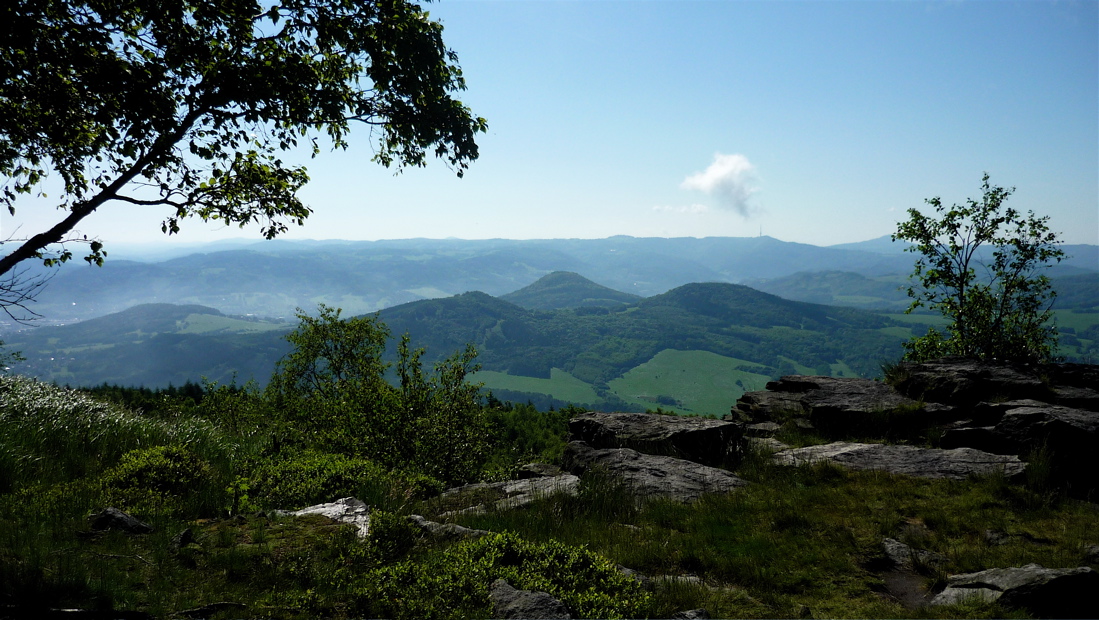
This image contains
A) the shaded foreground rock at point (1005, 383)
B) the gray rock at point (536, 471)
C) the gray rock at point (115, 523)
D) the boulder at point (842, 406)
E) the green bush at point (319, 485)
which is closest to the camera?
the gray rock at point (115, 523)

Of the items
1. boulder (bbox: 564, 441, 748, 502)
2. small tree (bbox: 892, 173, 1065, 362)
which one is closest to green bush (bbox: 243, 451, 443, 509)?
boulder (bbox: 564, 441, 748, 502)

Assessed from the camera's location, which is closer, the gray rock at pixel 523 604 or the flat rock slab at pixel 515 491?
the gray rock at pixel 523 604


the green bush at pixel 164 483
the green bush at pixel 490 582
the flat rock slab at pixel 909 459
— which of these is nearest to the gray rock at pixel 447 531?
the green bush at pixel 490 582

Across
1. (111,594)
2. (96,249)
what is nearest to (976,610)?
(111,594)

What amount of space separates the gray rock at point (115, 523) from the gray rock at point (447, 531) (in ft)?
13.0

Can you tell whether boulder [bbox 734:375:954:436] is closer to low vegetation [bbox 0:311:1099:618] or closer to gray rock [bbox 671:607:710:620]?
low vegetation [bbox 0:311:1099:618]

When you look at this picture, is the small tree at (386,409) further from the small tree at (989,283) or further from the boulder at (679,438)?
the small tree at (989,283)

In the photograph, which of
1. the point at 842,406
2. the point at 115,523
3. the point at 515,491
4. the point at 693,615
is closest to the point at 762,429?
the point at 842,406

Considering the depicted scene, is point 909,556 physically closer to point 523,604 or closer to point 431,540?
point 523,604

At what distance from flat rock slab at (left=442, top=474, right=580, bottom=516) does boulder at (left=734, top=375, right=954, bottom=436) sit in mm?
8172

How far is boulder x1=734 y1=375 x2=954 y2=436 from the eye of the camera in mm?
13945

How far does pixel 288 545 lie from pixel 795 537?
7536 mm

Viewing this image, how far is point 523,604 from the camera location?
17.5 feet

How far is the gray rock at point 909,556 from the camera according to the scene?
7.34 meters
